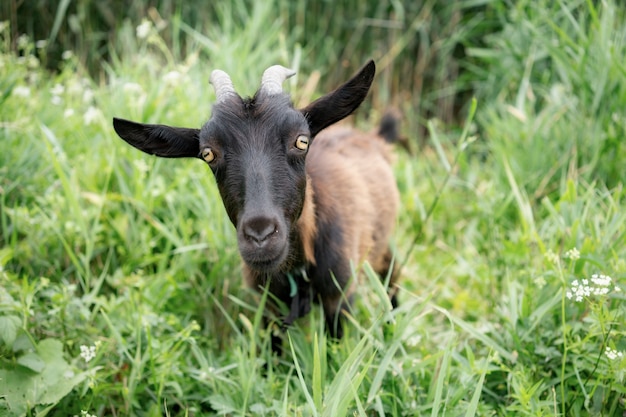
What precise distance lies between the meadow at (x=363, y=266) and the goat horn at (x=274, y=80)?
1009mm

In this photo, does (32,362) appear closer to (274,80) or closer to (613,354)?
(274,80)

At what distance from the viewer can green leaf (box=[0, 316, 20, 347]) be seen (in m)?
2.73

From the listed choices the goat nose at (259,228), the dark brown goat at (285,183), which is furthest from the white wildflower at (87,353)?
the goat nose at (259,228)

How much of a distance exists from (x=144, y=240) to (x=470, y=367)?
2.18m

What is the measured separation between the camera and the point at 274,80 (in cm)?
306

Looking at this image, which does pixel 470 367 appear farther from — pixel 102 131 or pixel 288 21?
pixel 288 21

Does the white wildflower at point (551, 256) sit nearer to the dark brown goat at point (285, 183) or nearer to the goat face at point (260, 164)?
the dark brown goat at point (285, 183)

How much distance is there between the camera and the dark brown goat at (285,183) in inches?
107

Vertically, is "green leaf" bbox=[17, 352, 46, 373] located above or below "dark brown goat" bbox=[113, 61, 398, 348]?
below

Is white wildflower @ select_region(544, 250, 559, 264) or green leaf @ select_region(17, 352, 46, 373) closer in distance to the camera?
green leaf @ select_region(17, 352, 46, 373)

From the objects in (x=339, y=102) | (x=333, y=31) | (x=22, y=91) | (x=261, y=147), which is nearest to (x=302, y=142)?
(x=261, y=147)

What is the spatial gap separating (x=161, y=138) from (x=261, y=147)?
0.59 meters

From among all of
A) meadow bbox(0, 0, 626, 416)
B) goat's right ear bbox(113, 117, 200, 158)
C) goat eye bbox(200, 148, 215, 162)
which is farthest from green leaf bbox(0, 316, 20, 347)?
goat eye bbox(200, 148, 215, 162)

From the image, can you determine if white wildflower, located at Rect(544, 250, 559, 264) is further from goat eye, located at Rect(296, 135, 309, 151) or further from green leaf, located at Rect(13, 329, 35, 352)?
green leaf, located at Rect(13, 329, 35, 352)
